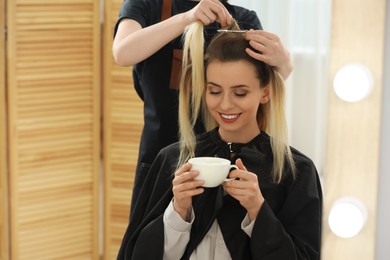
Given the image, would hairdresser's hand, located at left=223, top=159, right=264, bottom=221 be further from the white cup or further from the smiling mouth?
the smiling mouth

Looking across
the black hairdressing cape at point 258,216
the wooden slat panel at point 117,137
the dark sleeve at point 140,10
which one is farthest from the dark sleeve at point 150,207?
the wooden slat panel at point 117,137

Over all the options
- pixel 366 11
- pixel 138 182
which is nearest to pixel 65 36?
pixel 138 182

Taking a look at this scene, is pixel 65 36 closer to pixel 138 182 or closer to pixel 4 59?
pixel 4 59

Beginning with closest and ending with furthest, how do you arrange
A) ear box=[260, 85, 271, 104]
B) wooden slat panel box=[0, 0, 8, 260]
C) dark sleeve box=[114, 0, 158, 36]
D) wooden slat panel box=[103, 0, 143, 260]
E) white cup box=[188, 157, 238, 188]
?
white cup box=[188, 157, 238, 188] → ear box=[260, 85, 271, 104] → dark sleeve box=[114, 0, 158, 36] → wooden slat panel box=[0, 0, 8, 260] → wooden slat panel box=[103, 0, 143, 260]

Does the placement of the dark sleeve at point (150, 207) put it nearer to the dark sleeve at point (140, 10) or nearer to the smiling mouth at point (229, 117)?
the smiling mouth at point (229, 117)

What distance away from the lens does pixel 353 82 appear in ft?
2.78

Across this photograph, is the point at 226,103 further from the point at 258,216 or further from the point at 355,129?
the point at 355,129

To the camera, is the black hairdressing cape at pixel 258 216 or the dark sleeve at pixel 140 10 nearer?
the black hairdressing cape at pixel 258 216

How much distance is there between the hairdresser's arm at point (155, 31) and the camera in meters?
1.37

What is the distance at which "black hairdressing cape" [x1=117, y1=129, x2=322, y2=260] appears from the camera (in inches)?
48.1

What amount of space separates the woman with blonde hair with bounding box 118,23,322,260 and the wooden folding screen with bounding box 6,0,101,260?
3.51 feet

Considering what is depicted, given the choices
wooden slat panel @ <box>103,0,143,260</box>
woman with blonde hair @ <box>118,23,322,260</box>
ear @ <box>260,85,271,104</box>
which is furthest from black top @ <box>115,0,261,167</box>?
wooden slat panel @ <box>103,0,143,260</box>

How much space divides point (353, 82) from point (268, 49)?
0.52m

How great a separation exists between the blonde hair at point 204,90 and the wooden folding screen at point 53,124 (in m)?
1.07
